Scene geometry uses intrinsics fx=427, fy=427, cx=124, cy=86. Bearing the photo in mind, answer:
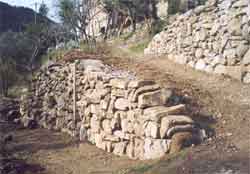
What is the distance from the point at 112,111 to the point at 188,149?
2.09 meters

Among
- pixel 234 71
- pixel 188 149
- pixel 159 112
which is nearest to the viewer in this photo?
pixel 188 149

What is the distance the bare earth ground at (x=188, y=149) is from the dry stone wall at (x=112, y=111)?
0.26 m

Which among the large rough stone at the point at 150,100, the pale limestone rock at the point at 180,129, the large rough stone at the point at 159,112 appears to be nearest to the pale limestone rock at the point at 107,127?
the large rough stone at the point at 150,100

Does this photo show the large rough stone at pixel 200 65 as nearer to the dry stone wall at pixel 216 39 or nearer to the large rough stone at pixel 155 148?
the dry stone wall at pixel 216 39

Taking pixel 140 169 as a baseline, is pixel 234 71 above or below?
above

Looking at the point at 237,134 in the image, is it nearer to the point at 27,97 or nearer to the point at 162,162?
the point at 162,162

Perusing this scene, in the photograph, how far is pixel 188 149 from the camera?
19.0ft

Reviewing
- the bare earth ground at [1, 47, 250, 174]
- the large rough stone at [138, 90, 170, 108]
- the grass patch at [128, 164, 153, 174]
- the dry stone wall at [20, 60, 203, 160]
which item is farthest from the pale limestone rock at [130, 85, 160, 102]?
the grass patch at [128, 164, 153, 174]

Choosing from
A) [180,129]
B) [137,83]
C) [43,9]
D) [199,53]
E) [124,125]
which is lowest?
[124,125]

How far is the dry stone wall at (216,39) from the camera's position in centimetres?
873

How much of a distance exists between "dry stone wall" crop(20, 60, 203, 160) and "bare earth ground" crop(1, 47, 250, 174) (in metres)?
0.26

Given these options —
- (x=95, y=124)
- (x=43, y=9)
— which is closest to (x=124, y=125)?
(x=95, y=124)

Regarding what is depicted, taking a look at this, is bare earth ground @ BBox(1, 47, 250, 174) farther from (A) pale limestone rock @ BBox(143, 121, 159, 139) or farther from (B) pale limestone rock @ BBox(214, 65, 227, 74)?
(A) pale limestone rock @ BBox(143, 121, 159, 139)

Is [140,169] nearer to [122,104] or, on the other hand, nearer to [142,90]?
[142,90]
